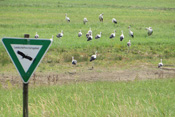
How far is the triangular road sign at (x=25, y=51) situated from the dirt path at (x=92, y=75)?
8087mm

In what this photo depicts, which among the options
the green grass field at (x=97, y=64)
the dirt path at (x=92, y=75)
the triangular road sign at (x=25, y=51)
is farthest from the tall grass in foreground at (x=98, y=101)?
the dirt path at (x=92, y=75)

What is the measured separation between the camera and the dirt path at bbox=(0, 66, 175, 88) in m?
14.0

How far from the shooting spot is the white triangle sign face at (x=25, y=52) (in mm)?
5141

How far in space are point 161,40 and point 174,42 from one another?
2.67 ft

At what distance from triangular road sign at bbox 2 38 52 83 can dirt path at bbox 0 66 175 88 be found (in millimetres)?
8087

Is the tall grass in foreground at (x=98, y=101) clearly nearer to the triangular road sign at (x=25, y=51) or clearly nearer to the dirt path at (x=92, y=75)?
the triangular road sign at (x=25, y=51)

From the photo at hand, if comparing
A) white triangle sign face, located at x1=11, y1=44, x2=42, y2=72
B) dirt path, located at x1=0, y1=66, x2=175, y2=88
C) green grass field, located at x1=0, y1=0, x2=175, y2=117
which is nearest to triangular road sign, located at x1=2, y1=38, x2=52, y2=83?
white triangle sign face, located at x1=11, y1=44, x2=42, y2=72

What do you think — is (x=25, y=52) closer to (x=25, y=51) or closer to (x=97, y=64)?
(x=25, y=51)

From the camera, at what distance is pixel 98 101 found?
27.8ft

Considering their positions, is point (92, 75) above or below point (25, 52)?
below

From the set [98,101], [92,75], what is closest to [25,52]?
[98,101]

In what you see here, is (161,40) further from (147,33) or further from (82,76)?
(82,76)

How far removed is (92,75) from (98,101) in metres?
6.86

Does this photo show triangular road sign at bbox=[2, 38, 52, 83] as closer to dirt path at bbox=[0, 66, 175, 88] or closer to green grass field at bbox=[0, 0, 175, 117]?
green grass field at bbox=[0, 0, 175, 117]
